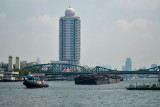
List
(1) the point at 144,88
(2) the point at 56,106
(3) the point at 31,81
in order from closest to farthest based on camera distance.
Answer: (2) the point at 56,106 → (1) the point at 144,88 → (3) the point at 31,81

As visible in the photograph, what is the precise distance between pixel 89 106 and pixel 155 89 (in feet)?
192

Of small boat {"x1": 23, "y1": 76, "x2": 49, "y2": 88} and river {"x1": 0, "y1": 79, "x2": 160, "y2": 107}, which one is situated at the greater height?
small boat {"x1": 23, "y1": 76, "x2": 49, "y2": 88}

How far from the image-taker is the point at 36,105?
75.6 m

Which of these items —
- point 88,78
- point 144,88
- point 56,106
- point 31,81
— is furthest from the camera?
point 88,78

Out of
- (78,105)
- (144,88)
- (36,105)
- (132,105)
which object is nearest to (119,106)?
(132,105)

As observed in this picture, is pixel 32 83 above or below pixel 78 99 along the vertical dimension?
above

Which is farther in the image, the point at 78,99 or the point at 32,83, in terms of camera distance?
the point at 32,83

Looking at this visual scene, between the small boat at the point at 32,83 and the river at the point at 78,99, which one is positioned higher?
the small boat at the point at 32,83

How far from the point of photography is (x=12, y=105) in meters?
75.9

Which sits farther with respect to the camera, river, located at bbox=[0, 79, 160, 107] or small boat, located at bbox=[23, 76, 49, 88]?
small boat, located at bbox=[23, 76, 49, 88]

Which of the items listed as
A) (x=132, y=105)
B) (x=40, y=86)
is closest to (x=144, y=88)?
(x=40, y=86)

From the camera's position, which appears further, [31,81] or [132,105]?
[31,81]

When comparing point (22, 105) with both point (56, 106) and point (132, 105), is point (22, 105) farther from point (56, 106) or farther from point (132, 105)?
point (132, 105)

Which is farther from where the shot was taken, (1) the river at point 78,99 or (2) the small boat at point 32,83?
(2) the small boat at point 32,83
